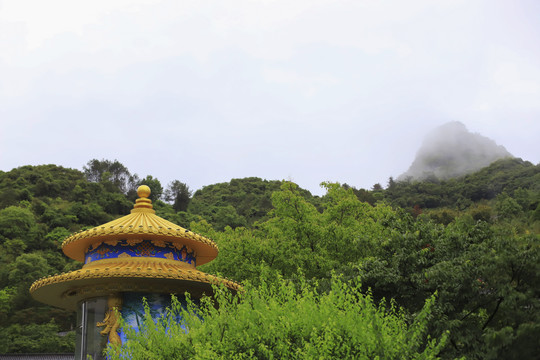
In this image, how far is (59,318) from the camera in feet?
149

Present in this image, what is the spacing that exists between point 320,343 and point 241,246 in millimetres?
13014

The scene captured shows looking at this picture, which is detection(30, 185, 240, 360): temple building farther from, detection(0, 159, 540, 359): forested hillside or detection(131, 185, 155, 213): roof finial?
detection(0, 159, 540, 359): forested hillside

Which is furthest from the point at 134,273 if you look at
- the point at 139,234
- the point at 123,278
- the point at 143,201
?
the point at 143,201

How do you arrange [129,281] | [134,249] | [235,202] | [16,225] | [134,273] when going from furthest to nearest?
[235,202] < [16,225] < [134,249] < [129,281] < [134,273]

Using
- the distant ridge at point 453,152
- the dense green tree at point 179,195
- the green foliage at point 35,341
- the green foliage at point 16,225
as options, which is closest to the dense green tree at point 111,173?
the dense green tree at point 179,195

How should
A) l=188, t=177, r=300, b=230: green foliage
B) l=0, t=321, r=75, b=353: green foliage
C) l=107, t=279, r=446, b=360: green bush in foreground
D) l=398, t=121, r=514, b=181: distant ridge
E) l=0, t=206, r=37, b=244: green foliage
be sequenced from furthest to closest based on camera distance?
l=398, t=121, r=514, b=181: distant ridge
l=0, t=206, r=37, b=244: green foliage
l=188, t=177, r=300, b=230: green foliage
l=0, t=321, r=75, b=353: green foliage
l=107, t=279, r=446, b=360: green bush in foreground

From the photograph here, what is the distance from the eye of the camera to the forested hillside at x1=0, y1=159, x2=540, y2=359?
31.0 feet

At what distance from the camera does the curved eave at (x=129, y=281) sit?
11.0 m

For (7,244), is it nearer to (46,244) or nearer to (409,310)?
(46,244)

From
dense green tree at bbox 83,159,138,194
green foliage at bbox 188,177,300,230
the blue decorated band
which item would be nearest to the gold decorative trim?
the blue decorated band

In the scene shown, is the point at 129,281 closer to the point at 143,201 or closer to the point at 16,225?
the point at 143,201

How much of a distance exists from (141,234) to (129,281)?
105 cm

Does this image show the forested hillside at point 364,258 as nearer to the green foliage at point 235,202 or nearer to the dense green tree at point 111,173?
the green foliage at point 235,202

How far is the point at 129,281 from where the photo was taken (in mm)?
11250
